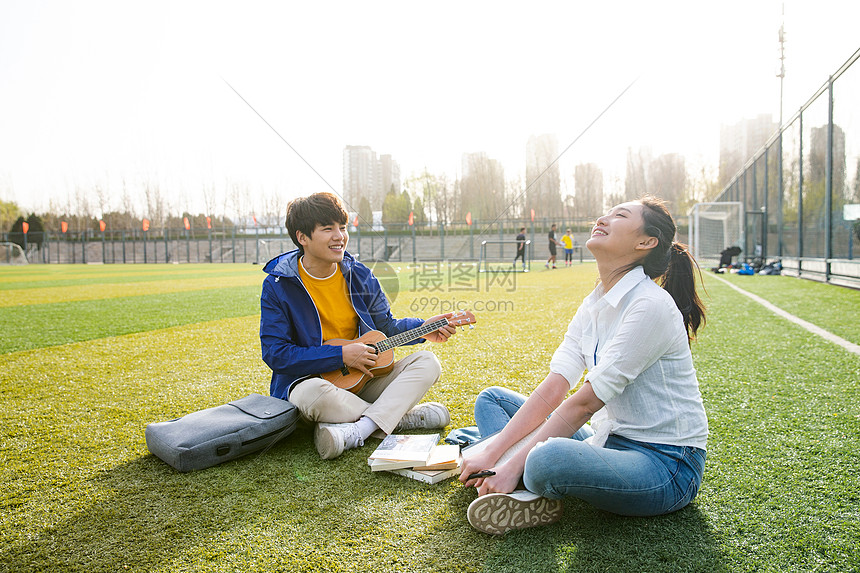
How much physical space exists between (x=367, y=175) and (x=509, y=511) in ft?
152

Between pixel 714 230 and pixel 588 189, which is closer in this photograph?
pixel 714 230

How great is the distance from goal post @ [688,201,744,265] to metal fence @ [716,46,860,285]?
6202 mm

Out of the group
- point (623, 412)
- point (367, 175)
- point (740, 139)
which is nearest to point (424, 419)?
point (623, 412)

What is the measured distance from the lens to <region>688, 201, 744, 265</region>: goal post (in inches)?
923

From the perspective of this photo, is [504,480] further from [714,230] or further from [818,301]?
[714,230]

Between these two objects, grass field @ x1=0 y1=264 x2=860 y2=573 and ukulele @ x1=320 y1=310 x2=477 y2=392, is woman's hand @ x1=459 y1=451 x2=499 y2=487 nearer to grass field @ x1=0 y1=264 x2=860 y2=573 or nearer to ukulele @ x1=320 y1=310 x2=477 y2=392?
grass field @ x1=0 y1=264 x2=860 y2=573

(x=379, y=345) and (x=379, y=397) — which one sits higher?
(x=379, y=345)

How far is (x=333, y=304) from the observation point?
333cm

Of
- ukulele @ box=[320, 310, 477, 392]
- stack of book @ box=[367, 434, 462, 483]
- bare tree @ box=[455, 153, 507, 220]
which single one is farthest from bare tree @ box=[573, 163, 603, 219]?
stack of book @ box=[367, 434, 462, 483]

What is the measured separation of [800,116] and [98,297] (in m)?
16.7

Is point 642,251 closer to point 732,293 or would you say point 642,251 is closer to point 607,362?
point 607,362

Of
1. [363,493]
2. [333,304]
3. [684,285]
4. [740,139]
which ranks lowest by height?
[363,493]

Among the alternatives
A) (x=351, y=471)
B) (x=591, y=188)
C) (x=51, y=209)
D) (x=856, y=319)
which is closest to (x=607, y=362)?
(x=351, y=471)

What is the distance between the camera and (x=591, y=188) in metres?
57.8
